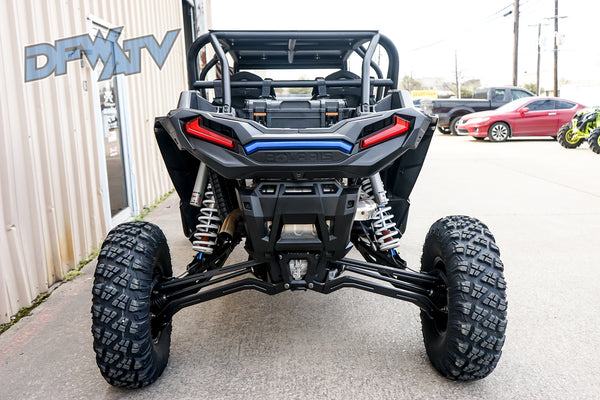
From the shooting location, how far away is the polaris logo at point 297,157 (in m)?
2.39

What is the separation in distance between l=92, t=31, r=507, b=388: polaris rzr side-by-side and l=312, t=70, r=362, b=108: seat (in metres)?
0.55

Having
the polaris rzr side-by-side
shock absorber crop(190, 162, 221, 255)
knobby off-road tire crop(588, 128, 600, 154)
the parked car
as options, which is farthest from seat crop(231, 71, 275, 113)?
the parked car

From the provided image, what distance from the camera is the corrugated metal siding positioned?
3641 millimetres

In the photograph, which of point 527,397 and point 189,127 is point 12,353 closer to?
point 189,127

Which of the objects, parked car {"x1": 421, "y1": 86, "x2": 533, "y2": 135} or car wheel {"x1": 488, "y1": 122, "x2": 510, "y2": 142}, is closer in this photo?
car wheel {"x1": 488, "y1": 122, "x2": 510, "y2": 142}

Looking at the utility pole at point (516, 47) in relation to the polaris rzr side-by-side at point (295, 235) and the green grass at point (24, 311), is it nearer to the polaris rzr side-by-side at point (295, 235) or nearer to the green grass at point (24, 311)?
the polaris rzr side-by-side at point (295, 235)

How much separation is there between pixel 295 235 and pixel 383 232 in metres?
0.86

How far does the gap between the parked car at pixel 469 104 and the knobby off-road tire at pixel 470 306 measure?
18178 millimetres

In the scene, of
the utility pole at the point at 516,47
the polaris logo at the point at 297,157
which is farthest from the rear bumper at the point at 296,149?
the utility pole at the point at 516,47

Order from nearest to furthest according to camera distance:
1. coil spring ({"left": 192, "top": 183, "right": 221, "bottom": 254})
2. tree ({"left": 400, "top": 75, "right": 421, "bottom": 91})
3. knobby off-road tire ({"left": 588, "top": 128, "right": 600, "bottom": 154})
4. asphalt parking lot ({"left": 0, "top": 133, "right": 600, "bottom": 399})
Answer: asphalt parking lot ({"left": 0, "top": 133, "right": 600, "bottom": 399}) < coil spring ({"left": 192, "top": 183, "right": 221, "bottom": 254}) < knobby off-road tire ({"left": 588, "top": 128, "right": 600, "bottom": 154}) < tree ({"left": 400, "top": 75, "right": 421, "bottom": 91})

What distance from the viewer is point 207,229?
3326 mm

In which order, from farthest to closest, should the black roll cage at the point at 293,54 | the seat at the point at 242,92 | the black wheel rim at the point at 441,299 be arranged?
the seat at the point at 242,92
the black roll cage at the point at 293,54
the black wheel rim at the point at 441,299

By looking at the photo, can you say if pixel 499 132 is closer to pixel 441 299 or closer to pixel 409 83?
pixel 441 299

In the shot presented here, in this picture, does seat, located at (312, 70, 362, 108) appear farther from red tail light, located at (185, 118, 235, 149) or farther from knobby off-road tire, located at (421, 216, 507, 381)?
red tail light, located at (185, 118, 235, 149)
